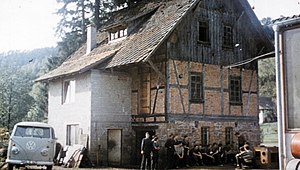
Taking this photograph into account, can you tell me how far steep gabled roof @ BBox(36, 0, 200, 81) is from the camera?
19814 millimetres

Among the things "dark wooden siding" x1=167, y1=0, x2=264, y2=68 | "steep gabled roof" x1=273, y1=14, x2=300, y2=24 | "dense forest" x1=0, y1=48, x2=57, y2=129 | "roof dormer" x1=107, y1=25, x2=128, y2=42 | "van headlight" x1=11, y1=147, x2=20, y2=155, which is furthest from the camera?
"dense forest" x1=0, y1=48, x2=57, y2=129

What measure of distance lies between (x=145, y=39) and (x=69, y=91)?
634cm

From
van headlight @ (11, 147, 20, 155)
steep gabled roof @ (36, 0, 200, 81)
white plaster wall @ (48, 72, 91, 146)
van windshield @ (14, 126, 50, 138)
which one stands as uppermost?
steep gabled roof @ (36, 0, 200, 81)

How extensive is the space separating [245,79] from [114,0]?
45.5 ft

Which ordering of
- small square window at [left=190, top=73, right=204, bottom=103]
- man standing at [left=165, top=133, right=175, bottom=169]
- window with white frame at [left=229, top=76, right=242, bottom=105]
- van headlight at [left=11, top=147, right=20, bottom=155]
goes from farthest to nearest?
1. window with white frame at [left=229, top=76, right=242, bottom=105]
2. small square window at [left=190, top=73, right=204, bottom=103]
3. man standing at [left=165, top=133, right=175, bottom=169]
4. van headlight at [left=11, top=147, right=20, bottom=155]

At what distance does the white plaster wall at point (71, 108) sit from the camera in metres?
22.0

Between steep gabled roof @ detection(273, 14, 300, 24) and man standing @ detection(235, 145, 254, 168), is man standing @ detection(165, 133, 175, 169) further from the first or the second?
steep gabled roof @ detection(273, 14, 300, 24)

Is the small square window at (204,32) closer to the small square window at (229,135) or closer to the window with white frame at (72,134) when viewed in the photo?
the small square window at (229,135)

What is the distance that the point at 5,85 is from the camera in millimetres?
43281

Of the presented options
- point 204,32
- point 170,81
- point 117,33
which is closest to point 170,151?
point 170,81

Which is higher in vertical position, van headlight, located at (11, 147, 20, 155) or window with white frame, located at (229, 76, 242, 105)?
window with white frame, located at (229, 76, 242, 105)

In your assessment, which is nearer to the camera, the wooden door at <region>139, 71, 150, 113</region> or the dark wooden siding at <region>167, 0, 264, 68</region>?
the dark wooden siding at <region>167, 0, 264, 68</region>

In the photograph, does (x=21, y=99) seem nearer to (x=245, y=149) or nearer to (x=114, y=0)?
(x=114, y=0)

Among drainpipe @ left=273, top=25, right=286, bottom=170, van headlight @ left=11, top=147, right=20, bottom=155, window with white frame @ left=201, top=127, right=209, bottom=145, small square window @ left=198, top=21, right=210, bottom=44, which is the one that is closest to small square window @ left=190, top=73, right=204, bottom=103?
window with white frame @ left=201, top=127, right=209, bottom=145
